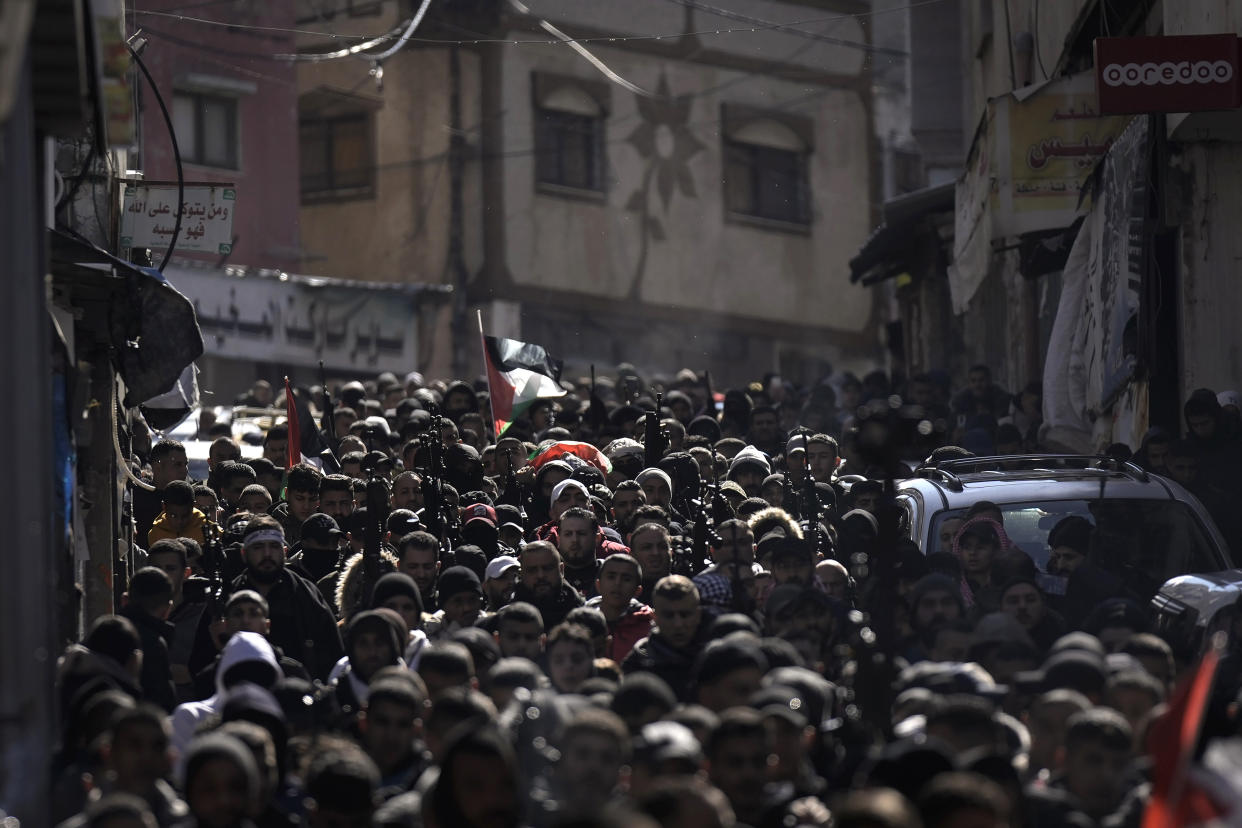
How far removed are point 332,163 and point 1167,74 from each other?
24.1 m

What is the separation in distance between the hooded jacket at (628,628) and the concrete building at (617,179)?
2299 centimetres

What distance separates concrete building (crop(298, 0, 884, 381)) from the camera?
35156 millimetres

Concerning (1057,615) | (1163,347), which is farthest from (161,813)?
(1163,347)

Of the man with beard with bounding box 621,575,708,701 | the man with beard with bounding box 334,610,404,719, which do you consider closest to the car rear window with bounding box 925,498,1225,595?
the man with beard with bounding box 621,575,708,701

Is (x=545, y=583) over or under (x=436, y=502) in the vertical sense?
under

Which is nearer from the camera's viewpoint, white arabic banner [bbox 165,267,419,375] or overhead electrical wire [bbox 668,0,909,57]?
white arabic banner [bbox 165,267,419,375]

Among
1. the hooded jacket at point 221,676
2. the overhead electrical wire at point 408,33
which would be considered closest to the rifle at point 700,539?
the hooded jacket at point 221,676

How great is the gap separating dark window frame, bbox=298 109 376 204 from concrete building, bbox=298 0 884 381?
1.5 inches

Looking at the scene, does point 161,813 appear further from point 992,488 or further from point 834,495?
point 834,495

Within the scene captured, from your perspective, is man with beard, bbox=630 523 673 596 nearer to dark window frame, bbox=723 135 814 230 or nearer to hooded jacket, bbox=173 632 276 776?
hooded jacket, bbox=173 632 276 776

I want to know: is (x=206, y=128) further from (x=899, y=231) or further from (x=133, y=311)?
(x=133, y=311)

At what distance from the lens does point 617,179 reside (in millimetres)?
37094

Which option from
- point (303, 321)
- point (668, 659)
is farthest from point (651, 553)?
A: point (303, 321)

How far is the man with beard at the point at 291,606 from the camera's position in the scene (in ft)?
35.9
